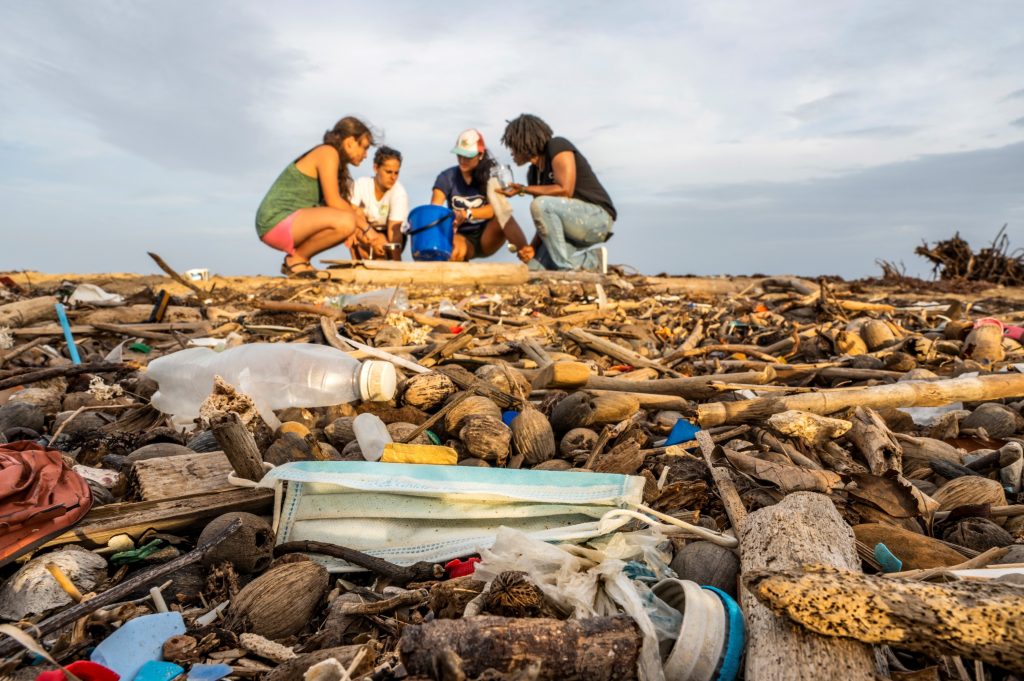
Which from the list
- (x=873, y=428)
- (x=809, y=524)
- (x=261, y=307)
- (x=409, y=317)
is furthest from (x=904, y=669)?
(x=261, y=307)

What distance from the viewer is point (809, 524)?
1733 millimetres

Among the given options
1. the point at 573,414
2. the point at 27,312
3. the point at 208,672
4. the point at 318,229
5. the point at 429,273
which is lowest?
the point at 208,672

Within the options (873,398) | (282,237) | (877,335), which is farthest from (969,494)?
(282,237)

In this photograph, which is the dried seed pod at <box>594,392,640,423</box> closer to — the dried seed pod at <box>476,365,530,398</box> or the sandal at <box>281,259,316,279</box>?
the dried seed pod at <box>476,365,530,398</box>

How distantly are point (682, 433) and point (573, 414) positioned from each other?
0.46 metres

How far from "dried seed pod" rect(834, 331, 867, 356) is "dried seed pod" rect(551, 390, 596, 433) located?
112 inches

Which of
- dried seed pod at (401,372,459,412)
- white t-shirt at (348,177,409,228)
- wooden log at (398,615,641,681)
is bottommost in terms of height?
wooden log at (398,615,641,681)

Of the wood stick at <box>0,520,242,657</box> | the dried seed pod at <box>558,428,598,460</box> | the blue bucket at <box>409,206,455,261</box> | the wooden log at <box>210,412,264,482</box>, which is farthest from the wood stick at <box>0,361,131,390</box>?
the blue bucket at <box>409,206,455,261</box>

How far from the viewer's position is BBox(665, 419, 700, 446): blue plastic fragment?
287cm

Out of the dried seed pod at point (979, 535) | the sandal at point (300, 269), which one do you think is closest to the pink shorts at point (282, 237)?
the sandal at point (300, 269)

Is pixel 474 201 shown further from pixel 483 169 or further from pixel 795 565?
pixel 795 565

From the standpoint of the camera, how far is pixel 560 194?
29.3ft

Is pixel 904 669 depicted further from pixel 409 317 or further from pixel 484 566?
pixel 409 317

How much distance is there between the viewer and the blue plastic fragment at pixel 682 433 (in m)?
2.87
